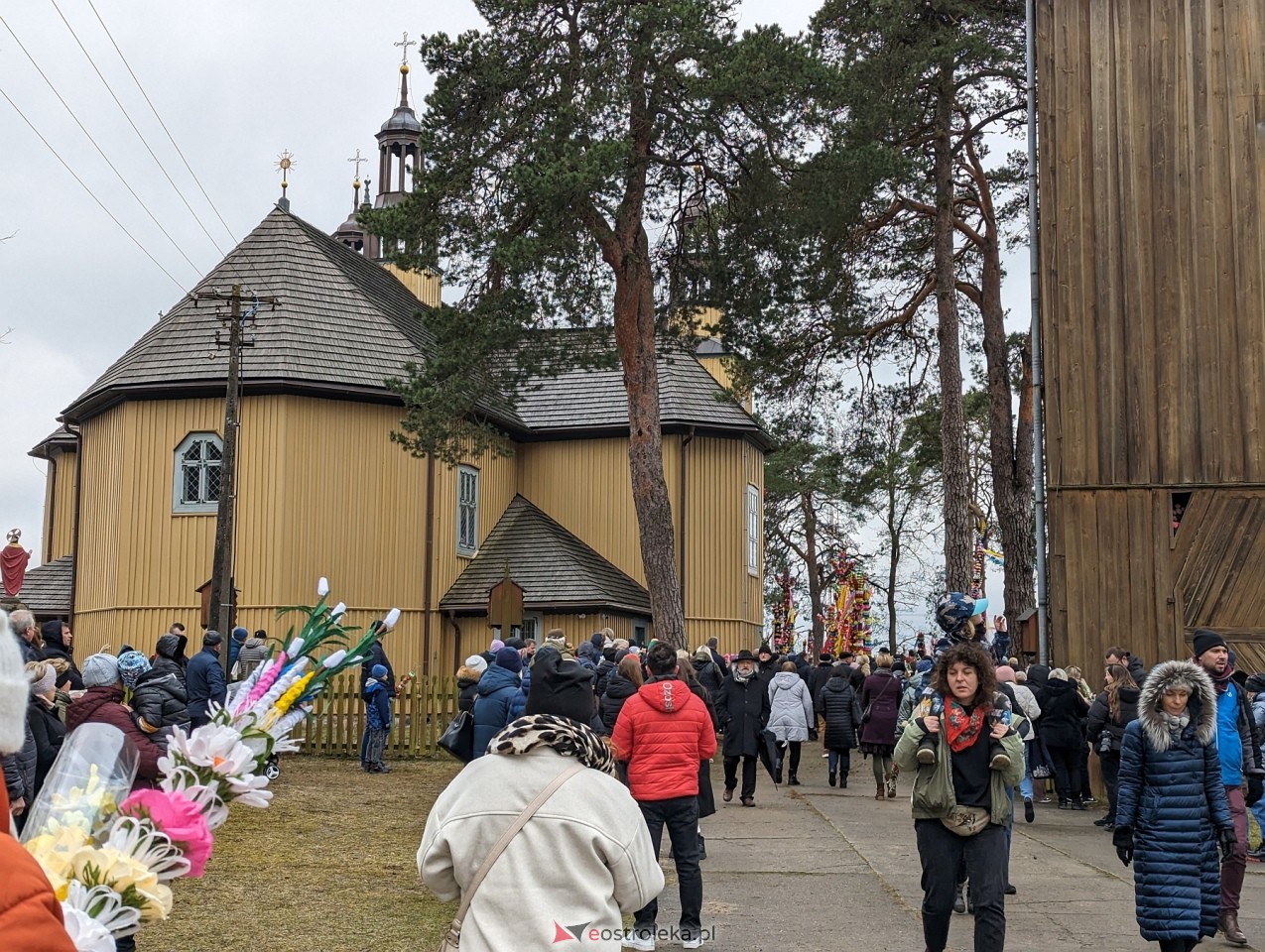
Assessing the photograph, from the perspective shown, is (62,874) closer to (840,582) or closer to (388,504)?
(388,504)

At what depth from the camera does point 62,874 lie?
A: 2975mm

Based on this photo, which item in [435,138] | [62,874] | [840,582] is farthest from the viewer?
[840,582]

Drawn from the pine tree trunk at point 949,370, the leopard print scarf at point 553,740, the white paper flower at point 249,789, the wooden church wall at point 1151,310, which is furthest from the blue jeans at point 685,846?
the pine tree trunk at point 949,370

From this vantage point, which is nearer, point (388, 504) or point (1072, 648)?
point (1072, 648)

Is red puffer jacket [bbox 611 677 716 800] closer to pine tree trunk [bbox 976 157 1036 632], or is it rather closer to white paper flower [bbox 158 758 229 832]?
white paper flower [bbox 158 758 229 832]

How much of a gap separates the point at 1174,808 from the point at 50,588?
29355 millimetres

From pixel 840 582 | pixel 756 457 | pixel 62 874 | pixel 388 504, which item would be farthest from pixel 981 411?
pixel 62 874

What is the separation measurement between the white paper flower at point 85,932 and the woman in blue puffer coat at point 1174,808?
21.5 feet

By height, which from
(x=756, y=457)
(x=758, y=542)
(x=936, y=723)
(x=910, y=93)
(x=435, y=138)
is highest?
(x=910, y=93)

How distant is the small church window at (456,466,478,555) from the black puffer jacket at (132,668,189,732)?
2186cm

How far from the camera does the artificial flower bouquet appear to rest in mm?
3006

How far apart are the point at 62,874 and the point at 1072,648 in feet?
55.8

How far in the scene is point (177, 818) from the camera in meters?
3.42

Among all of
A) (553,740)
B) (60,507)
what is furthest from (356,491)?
(553,740)
